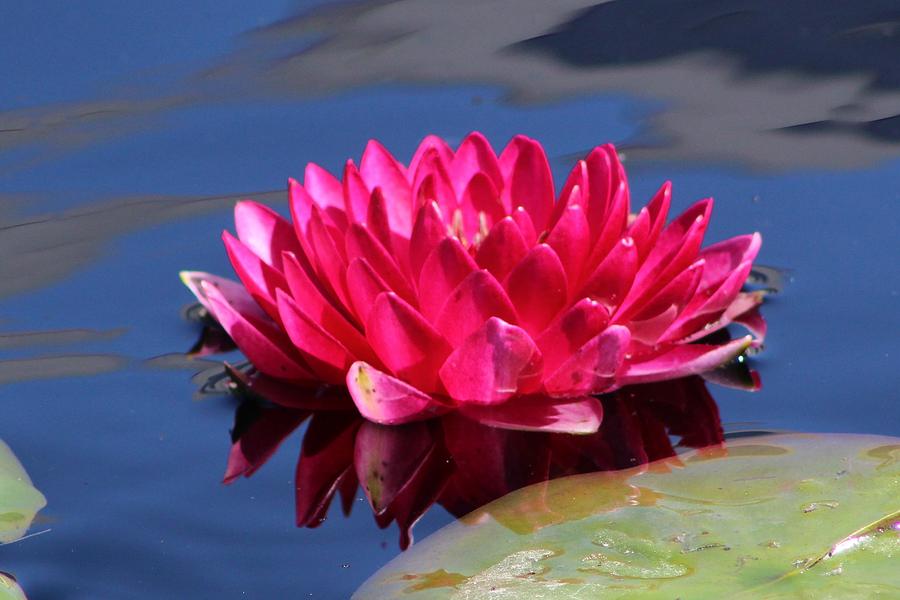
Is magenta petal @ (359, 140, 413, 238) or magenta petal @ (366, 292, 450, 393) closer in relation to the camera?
magenta petal @ (366, 292, 450, 393)

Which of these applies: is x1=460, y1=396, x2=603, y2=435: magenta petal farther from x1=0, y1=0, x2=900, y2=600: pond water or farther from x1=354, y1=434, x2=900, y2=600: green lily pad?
x1=0, y1=0, x2=900, y2=600: pond water

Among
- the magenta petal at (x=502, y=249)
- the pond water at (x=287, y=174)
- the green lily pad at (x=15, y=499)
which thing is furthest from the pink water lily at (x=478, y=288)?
the green lily pad at (x=15, y=499)

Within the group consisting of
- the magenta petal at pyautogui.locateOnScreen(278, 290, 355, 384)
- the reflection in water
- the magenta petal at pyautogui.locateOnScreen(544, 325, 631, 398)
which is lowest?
the reflection in water

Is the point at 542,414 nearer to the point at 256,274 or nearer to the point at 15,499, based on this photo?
the point at 256,274

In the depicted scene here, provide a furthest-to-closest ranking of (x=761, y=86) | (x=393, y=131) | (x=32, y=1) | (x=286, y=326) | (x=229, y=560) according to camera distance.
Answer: (x=32, y=1) < (x=761, y=86) < (x=393, y=131) < (x=286, y=326) < (x=229, y=560)

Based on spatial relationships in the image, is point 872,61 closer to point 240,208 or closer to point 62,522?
point 240,208

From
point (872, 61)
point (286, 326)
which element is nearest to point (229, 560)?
point (286, 326)

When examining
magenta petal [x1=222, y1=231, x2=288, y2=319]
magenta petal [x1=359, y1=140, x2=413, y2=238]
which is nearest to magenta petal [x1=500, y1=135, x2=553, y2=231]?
magenta petal [x1=359, y1=140, x2=413, y2=238]
